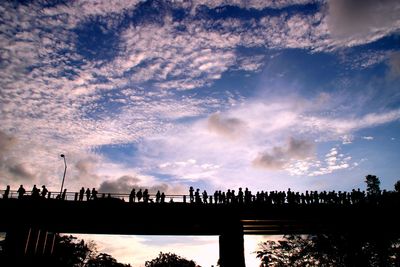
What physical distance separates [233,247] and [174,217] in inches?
255

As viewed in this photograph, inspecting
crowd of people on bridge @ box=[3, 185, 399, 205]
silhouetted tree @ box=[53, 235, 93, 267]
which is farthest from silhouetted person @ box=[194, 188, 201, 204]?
silhouetted tree @ box=[53, 235, 93, 267]

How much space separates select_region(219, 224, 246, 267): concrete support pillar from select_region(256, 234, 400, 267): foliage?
72.3 ft

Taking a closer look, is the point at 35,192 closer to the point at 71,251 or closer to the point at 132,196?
the point at 132,196

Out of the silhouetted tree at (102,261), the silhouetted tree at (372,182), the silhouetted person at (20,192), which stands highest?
the silhouetted tree at (372,182)

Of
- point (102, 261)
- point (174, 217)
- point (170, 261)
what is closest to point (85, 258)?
point (102, 261)

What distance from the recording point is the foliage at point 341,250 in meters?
47.0

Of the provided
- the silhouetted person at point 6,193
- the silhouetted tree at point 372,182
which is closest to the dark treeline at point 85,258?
the silhouetted person at point 6,193

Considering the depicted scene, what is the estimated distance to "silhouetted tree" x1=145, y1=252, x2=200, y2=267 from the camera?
348 ft

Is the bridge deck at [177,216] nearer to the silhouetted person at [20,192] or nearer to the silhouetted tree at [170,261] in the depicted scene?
the silhouetted person at [20,192]

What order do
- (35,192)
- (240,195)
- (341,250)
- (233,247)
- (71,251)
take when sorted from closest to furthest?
1. (35,192)
2. (233,247)
3. (240,195)
4. (341,250)
5. (71,251)

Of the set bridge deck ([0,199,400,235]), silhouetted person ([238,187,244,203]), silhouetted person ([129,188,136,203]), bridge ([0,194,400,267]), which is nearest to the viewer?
bridge ([0,194,400,267])

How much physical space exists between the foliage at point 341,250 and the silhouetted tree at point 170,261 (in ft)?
169

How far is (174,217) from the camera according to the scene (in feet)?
108

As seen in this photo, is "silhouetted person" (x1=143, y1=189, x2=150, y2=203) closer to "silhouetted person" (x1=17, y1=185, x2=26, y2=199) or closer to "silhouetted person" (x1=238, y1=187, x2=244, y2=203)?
"silhouetted person" (x1=238, y1=187, x2=244, y2=203)
